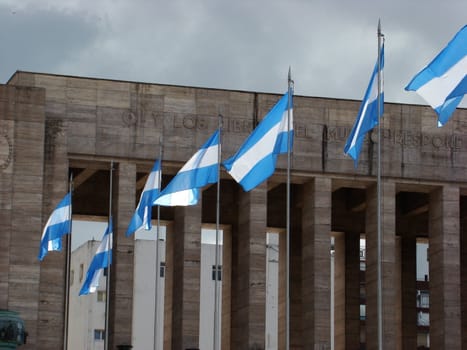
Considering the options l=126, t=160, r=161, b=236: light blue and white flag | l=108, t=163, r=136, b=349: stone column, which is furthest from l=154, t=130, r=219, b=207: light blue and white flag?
l=108, t=163, r=136, b=349: stone column

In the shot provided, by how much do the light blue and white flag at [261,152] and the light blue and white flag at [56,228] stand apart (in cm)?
1406

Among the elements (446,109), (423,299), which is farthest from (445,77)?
(423,299)

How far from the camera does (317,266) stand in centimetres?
6022

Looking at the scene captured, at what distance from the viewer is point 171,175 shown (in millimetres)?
63000

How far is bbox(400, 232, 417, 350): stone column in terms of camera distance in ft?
232

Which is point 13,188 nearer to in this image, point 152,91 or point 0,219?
point 0,219

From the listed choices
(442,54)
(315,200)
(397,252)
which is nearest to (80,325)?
(397,252)

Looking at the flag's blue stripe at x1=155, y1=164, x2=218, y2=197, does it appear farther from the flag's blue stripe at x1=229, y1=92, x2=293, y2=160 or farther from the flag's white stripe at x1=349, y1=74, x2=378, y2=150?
the flag's white stripe at x1=349, y1=74, x2=378, y2=150

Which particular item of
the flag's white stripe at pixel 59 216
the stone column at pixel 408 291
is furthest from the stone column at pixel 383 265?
the flag's white stripe at pixel 59 216

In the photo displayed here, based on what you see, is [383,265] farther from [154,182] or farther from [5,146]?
[5,146]

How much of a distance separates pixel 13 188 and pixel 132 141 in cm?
535

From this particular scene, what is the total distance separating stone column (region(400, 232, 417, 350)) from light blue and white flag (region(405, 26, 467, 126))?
35.7 metres

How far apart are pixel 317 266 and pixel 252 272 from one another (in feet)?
9.19

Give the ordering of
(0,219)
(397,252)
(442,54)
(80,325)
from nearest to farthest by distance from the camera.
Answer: (442,54), (0,219), (397,252), (80,325)
